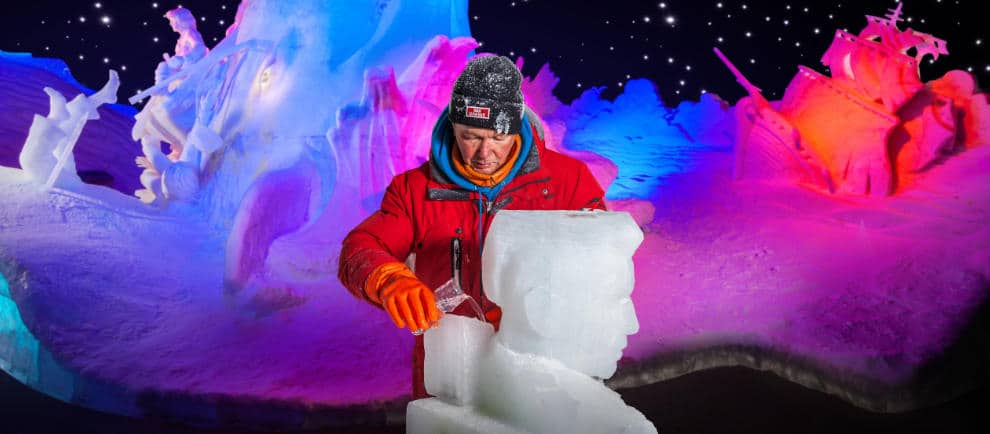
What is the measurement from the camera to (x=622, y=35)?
4.29 m

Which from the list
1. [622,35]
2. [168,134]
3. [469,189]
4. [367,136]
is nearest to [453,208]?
[469,189]

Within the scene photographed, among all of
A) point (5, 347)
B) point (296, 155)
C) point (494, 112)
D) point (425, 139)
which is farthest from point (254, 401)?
point (494, 112)

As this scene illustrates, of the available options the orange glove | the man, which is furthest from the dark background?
the orange glove

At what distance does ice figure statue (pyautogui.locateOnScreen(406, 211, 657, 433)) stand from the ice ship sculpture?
3.51 meters

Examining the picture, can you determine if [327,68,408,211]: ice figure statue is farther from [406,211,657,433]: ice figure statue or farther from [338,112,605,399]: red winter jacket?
[406,211,657,433]: ice figure statue

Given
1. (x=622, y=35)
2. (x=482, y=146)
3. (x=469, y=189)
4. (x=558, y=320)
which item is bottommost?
(x=558, y=320)

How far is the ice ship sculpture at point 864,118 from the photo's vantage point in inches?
166

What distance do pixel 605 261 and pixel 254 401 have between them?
8.28 feet

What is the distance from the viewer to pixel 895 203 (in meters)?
4.16

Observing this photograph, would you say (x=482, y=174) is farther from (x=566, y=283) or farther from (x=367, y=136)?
(x=367, y=136)

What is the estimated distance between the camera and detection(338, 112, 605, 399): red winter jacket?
167 centimetres

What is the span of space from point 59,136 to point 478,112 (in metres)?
3.49

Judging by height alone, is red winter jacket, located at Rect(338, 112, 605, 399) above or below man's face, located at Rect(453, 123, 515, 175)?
below

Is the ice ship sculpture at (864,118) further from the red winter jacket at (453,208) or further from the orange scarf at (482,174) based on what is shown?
the orange scarf at (482,174)
